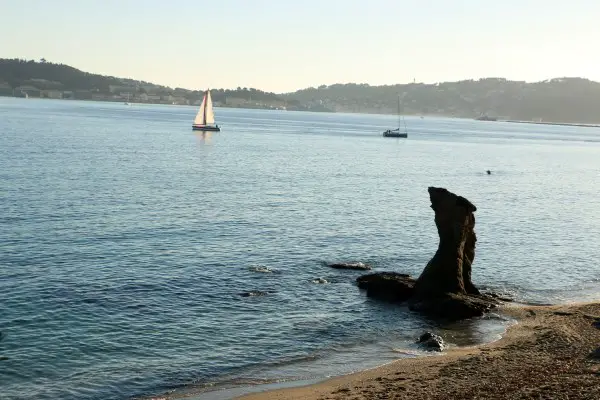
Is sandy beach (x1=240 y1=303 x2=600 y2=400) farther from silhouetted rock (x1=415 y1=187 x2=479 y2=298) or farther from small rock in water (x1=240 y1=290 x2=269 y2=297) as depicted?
small rock in water (x1=240 y1=290 x2=269 y2=297)

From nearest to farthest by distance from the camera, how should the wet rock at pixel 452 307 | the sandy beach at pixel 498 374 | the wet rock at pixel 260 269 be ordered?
the sandy beach at pixel 498 374 → the wet rock at pixel 452 307 → the wet rock at pixel 260 269

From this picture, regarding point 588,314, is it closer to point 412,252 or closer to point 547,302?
point 547,302

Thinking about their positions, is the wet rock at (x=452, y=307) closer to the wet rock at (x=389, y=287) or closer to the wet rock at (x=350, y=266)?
the wet rock at (x=389, y=287)

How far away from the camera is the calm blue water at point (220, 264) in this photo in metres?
28.3

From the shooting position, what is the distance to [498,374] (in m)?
25.8

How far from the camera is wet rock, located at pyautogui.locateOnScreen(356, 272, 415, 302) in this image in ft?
125

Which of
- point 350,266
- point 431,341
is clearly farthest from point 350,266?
point 431,341

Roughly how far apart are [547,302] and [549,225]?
28980 mm

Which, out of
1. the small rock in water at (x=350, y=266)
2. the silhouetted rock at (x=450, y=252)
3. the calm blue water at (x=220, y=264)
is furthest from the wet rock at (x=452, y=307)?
the small rock in water at (x=350, y=266)

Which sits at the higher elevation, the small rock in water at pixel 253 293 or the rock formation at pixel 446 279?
the rock formation at pixel 446 279

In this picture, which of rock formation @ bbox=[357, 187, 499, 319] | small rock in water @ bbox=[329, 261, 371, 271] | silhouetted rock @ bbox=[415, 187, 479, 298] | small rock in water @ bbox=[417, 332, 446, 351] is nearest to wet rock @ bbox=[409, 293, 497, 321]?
rock formation @ bbox=[357, 187, 499, 319]

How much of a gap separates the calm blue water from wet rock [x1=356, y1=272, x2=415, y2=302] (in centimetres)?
131

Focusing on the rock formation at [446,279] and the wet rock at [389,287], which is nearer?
the rock formation at [446,279]

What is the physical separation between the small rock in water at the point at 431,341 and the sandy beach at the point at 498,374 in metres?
0.57
